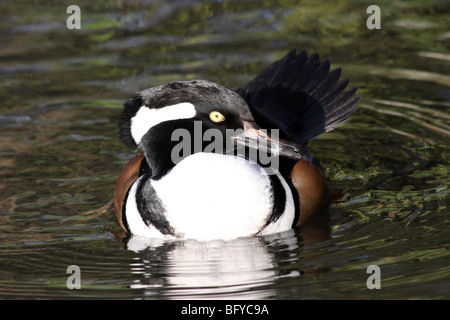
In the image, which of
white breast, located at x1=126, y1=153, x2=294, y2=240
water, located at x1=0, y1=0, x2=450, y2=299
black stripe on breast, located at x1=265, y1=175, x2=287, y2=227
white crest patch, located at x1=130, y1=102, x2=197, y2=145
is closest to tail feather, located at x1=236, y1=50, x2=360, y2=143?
water, located at x1=0, y1=0, x2=450, y2=299

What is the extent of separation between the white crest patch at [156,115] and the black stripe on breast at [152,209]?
1.63 feet

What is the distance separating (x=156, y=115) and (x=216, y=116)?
0.50 metres

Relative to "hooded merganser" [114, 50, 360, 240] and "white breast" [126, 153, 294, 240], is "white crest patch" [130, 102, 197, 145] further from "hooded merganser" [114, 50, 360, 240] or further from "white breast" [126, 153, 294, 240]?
"white breast" [126, 153, 294, 240]

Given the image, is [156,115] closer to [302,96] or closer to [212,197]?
[212,197]

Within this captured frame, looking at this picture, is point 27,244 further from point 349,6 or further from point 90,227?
point 349,6

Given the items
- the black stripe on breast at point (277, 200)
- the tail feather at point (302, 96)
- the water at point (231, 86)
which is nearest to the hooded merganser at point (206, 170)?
the black stripe on breast at point (277, 200)

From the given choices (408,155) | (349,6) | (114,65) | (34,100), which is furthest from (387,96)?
(34,100)

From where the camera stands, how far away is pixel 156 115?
6.97m

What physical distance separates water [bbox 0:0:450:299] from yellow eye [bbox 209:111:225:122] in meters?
1.07

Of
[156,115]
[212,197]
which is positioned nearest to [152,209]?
[212,197]

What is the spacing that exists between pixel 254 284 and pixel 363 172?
2611 millimetres

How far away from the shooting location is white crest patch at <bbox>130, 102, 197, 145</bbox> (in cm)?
690

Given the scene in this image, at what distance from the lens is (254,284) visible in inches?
251

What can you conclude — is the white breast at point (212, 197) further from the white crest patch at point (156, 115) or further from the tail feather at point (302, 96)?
the tail feather at point (302, 96)
